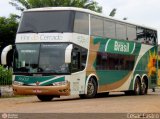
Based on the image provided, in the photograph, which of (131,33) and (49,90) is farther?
(131,33)

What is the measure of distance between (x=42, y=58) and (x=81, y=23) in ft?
8.32

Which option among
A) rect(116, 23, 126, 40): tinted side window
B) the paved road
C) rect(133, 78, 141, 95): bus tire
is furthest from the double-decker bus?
rect(133, 78, 141, 95): bus tire

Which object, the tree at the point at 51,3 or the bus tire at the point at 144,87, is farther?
the tree at the point at 51,3

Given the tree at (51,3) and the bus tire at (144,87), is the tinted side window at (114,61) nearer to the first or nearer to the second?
the bus tire at (144,87)

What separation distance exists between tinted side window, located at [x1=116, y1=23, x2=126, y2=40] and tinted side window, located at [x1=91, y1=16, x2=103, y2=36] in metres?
2.00

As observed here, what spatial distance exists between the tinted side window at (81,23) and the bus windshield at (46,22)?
372mm

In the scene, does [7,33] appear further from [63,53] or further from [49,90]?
[49,90]

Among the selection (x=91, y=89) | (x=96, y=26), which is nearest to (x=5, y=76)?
→ (x=96, y=26)

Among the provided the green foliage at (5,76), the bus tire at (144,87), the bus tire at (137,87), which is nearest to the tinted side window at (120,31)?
the bus tire at (137,87)

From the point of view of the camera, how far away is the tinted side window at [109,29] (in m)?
27.6

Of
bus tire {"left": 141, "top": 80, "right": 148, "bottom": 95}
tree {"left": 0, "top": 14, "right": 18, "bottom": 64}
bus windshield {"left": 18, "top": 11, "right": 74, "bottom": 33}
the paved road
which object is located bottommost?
the paved road

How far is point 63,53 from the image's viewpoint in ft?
77.2

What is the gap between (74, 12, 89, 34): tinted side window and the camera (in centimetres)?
2448

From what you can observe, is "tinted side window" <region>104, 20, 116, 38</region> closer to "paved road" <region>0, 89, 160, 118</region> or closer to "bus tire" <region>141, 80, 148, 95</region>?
"bus tire" <region>141, 80, 148, 95</region>
